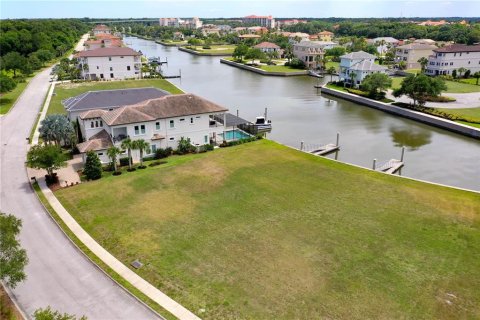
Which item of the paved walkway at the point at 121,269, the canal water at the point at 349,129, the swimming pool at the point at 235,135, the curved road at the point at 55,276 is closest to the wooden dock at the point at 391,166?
the canal water at the point at 349,129

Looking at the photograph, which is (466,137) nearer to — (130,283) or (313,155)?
(313,155)

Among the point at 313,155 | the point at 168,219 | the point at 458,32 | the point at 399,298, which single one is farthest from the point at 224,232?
the point at 458,32

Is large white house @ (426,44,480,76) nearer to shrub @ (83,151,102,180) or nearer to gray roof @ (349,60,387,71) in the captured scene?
gray roof @ (349,60,387,71)

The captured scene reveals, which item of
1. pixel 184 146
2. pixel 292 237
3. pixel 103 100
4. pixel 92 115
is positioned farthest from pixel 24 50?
pixel 292 237

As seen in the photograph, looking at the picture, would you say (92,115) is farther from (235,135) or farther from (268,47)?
(268,47)

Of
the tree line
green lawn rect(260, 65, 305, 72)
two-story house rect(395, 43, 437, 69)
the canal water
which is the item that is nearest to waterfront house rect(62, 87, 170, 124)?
the canal water
